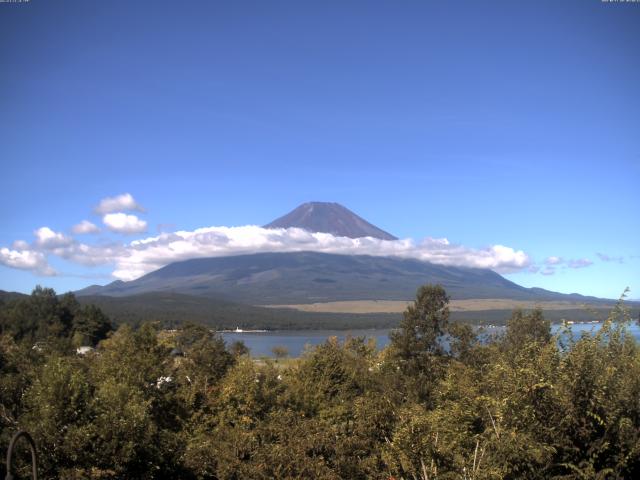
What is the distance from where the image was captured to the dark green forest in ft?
37.9

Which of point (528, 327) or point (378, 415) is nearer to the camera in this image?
point (378, 415)

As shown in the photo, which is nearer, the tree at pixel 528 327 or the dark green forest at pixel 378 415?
the dark green forest at pixel 378 415

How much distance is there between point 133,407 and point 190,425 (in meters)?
9.63

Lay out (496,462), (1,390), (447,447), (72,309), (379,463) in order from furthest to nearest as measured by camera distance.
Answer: (72,309), (1,390), (379,463), (447,447), (496,462)

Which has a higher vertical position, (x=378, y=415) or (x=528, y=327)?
(x=528, y=327)

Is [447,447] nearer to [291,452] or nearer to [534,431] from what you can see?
[534,431]

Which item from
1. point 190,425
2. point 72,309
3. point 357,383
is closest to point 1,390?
point 190,425

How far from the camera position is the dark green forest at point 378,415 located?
37.9ft

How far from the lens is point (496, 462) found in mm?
11422

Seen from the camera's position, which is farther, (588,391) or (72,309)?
(72,309)

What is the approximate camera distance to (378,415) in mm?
16812

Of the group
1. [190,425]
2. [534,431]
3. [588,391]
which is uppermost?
[588,391]

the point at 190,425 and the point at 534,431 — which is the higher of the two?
the point at 534,431

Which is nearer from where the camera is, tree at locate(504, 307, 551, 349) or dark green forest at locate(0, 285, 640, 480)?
dark green forest at locate(0, 285, 640, 480)
